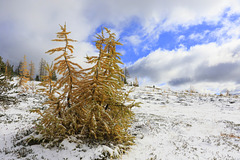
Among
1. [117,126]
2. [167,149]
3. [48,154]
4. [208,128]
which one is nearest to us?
[48,154]

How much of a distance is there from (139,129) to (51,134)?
579 cm

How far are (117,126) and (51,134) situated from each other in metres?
2.60

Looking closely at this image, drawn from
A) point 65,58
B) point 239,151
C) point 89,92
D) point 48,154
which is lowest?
point 239,151

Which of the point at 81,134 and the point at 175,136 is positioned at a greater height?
the point at 81,134

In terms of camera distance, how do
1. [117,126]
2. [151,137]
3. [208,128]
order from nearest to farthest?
[117,126] → [151,137] → [208,128]

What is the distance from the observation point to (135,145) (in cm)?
664

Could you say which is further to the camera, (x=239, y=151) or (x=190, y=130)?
(x=190, y=130)

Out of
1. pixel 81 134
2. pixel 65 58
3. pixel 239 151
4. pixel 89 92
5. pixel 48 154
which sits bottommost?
pixel 239 151

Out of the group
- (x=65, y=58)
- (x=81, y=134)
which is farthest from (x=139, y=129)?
(x=65, y=58)

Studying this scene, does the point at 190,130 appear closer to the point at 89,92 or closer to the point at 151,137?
the point at 151,137

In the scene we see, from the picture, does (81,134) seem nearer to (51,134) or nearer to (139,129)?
(51,134)

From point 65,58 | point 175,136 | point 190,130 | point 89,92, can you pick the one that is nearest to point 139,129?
point 175,136

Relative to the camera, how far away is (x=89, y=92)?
516cm

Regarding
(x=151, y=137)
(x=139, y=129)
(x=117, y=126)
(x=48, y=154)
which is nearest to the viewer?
(x=48, y=154)
